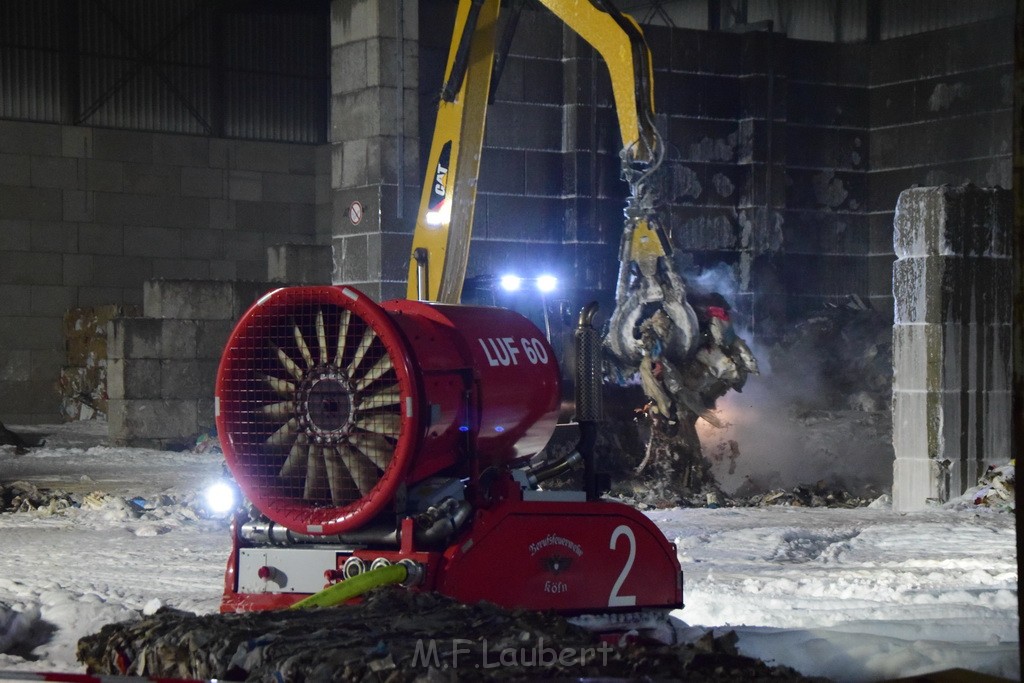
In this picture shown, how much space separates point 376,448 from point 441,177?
933 cm

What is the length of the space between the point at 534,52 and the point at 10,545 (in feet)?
29.7

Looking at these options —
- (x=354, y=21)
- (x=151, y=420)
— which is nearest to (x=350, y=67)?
(x=354, y=21)

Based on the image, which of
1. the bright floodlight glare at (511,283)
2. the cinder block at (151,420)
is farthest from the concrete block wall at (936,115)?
the cinder block at (151,420)

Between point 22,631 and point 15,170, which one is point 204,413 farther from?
point 22,631

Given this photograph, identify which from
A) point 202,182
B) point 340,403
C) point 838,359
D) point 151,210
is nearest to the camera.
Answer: point 340,403

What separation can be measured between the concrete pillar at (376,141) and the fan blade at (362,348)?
32.4 feet

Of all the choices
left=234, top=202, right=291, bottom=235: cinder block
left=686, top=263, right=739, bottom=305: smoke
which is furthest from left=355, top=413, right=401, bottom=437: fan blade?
left=234, top=202, right=291, bottom=235: cinder block

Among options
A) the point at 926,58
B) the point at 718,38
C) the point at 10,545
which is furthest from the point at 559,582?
the point at 926,58

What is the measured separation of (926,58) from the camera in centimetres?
1856

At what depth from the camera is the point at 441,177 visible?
14734 mm

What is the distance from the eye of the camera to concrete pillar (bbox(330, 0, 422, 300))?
15.6 meters

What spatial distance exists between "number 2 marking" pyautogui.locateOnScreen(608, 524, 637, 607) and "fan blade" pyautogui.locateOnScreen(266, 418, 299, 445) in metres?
1.56

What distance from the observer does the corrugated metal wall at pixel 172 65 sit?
23.1 metres

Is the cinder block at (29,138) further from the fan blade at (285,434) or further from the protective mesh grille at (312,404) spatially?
the fan blade at (285,434)
